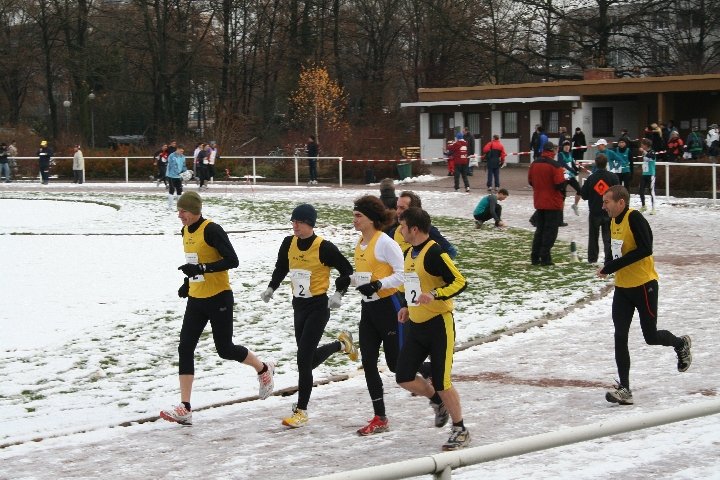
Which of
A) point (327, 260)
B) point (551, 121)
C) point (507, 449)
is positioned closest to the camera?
point (507, 449)

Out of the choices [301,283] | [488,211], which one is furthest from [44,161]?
[301,283]

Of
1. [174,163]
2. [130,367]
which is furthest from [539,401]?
[174,163]

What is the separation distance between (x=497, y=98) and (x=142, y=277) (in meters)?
35.3

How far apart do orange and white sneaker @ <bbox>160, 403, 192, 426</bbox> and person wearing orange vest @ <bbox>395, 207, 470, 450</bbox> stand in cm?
176

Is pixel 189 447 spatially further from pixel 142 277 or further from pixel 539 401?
pixel 142 277

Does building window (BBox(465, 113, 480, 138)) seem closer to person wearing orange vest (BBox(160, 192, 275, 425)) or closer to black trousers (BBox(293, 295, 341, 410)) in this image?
person wearing orange vest (BBox(160, 192, 275, 425))

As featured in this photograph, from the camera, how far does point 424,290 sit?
8164mm

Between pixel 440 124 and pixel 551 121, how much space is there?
6104mm

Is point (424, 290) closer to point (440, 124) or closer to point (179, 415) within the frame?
point (179, 415)

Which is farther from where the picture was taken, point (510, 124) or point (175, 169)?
point (510, 124)

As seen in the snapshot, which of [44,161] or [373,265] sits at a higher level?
[44,161]

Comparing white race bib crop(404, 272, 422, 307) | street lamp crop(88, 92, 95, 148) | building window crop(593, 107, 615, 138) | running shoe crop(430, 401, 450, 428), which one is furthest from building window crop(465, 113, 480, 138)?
white race bib crop(404, 272, 422, 307)

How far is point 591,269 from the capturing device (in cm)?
1786

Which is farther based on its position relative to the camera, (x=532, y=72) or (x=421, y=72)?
(x=421, y=72)
